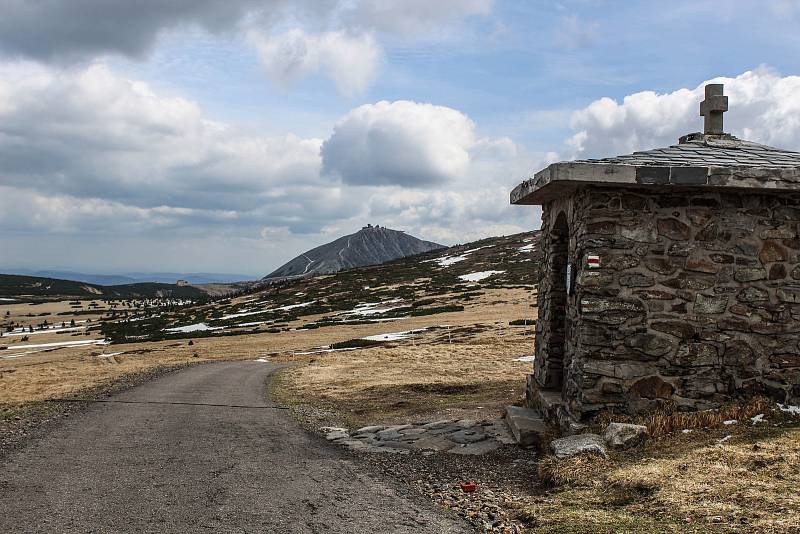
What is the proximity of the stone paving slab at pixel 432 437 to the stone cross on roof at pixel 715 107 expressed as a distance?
5462 millimetres

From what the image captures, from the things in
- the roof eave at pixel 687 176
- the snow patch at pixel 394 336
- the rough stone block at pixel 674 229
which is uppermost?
the roof eave at pixel 687 176

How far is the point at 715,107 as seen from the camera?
10.1m

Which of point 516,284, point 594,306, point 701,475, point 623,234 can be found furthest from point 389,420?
point 516,284

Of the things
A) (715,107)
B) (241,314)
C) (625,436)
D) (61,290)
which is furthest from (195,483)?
(61,290)

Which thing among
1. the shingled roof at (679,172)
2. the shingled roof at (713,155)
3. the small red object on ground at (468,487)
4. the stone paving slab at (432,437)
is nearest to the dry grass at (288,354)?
the stone paving slab at (432,437)

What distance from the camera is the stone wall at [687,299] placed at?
26.8 ft

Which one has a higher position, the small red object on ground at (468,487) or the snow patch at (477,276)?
the snow patch at (477,276)

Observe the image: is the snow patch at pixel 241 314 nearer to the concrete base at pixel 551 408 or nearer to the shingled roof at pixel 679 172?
the concrete base at pixel 551 408

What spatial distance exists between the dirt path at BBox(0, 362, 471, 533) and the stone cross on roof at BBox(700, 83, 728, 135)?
7.25 meters

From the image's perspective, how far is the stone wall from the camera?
26.8 ft

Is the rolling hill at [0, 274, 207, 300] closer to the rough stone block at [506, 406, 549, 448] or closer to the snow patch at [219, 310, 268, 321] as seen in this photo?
the snow patch at [219, 310, 268, 321]

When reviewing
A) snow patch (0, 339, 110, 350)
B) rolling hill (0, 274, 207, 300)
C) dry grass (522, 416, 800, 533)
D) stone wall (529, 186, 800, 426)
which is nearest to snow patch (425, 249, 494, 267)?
snow patch (0, 339, 110, 350)

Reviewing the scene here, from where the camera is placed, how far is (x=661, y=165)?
802 centimetres

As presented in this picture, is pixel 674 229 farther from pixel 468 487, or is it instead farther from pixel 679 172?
pixel 468 487
